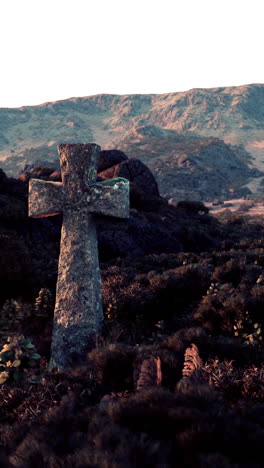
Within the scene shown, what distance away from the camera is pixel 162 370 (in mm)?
3541

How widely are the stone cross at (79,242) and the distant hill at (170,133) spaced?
145ft

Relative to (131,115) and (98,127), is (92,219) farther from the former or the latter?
(131,115)

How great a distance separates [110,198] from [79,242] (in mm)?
841

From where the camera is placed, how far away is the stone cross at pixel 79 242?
510 centimetres

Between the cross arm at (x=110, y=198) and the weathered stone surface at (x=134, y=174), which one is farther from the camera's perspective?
the weathered stone surface at (x=134, y=174)

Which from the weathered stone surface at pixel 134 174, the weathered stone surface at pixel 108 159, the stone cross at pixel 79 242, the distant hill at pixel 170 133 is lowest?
the stone cross at pixel 79 242

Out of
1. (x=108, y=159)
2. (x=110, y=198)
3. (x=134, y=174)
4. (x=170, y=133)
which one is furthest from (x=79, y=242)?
(x=170, y=133)

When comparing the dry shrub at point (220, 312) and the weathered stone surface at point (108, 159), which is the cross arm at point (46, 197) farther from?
the weathered stone surface at point (108, 159)

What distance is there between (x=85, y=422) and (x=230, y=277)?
6.26m

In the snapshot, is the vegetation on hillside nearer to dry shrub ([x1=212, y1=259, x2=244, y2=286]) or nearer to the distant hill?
dry shrub ([x1=212, y1=259, x2=244, y2=286])

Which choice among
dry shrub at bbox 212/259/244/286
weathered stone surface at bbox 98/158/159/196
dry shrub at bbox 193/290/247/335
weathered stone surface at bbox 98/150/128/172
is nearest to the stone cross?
dry shrub at bbox 193/290/247/335

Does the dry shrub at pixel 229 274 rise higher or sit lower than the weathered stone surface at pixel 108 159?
lower

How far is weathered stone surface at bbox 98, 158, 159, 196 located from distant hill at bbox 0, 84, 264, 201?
26337mm

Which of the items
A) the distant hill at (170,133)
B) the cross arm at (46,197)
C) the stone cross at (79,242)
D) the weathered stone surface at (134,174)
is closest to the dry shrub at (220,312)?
the stone cross at (79,242)
